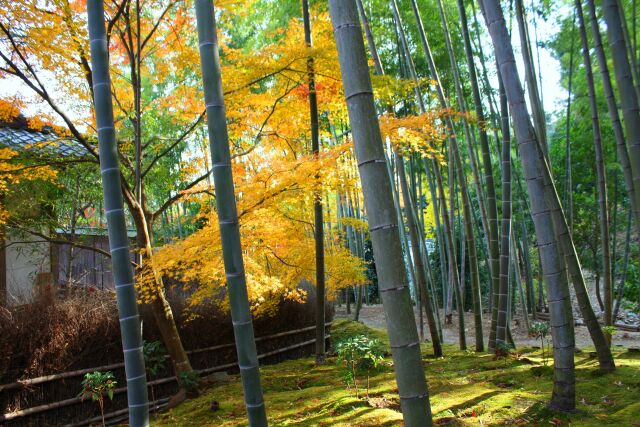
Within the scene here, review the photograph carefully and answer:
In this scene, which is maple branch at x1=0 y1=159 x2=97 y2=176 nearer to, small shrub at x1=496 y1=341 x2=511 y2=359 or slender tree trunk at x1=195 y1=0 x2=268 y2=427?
slender tree trunk at x1=195 y1=0 x2=268 y2=427

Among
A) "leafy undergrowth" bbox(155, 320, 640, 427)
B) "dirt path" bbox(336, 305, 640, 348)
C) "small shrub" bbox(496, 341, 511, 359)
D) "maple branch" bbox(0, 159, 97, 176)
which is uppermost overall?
"maple branch" bbox(0, 159, 97, 176)

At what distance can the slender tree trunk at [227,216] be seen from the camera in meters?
2.12

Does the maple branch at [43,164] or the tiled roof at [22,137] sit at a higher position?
the tiled roof at [22,137]

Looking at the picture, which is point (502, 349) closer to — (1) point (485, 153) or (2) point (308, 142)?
(1) point (485, 153)

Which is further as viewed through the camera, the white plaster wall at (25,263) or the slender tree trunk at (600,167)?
the white plaster wall at (25,263)

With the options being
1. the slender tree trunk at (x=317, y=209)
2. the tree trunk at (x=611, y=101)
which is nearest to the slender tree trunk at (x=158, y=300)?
the slender tree trunk at (x=317, y=209)

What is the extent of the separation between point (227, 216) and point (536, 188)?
1580 millimetres

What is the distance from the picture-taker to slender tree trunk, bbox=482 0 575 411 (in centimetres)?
263

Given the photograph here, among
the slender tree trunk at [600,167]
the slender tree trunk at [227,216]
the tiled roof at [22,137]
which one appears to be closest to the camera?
the slender tree trunk at [227,216]

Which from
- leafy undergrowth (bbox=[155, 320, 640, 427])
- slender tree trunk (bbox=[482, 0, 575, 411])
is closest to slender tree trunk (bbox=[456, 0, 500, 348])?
leafy undergrowth (bbox=[155, 320, 640, 427])

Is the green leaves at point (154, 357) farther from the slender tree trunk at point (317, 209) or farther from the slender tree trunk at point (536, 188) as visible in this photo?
the slender tree trunk at point (536, 188)

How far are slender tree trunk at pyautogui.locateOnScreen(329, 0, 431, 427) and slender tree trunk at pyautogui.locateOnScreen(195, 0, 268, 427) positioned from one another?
0.78 m

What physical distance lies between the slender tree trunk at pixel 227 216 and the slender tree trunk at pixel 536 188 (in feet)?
4.64

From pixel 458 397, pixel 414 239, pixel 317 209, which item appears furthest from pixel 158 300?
pixel 458 397
